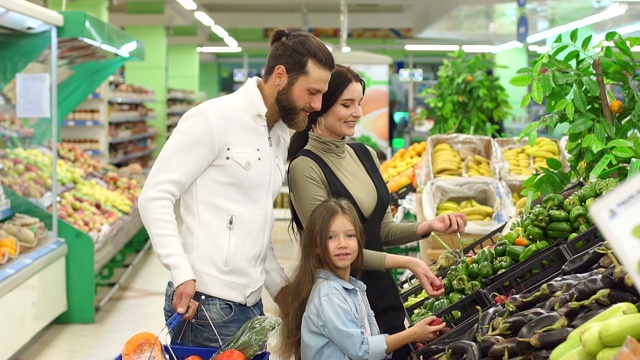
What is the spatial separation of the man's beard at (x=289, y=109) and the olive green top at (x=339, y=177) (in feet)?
0.86

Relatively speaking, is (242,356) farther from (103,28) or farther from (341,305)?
(103,28)

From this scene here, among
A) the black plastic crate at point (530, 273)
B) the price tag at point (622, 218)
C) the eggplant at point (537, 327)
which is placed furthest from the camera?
the black plastic crate at point (530, 273)

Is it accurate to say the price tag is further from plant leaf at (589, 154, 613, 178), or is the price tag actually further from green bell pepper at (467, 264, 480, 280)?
plant leaf at (589, 154, 613, 178)

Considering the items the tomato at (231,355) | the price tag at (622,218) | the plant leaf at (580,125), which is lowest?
the tomato at (231,355)

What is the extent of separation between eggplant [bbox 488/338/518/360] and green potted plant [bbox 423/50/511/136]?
215 inches

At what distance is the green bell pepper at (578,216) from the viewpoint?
117 inches

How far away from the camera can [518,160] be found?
6.12 meters

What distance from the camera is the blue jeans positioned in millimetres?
2418

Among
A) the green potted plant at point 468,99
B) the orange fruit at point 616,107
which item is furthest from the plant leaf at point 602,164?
the green potted plant at point 468,99

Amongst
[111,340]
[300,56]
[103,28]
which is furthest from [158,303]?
[300,56]

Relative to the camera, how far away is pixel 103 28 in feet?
21.7

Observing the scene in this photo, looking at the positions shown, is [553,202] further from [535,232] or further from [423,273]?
[423,273]

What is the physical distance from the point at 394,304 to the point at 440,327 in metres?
0.40

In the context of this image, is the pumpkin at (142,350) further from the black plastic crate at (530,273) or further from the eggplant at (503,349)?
the black plastic crate at (530,273)
